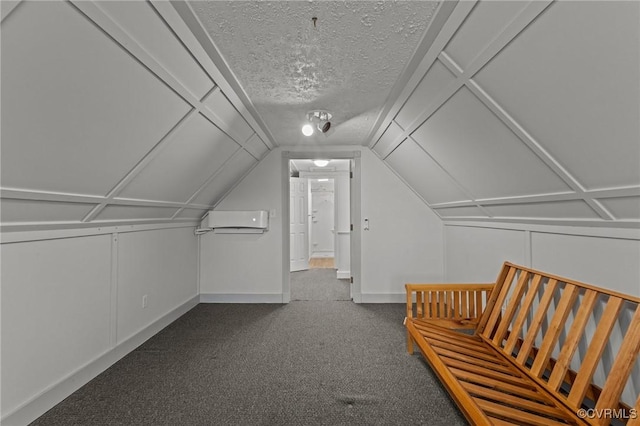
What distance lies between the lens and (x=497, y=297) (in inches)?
80.7

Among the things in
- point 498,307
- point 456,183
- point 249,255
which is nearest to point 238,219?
point 249,255

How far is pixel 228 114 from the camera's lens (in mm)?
2131

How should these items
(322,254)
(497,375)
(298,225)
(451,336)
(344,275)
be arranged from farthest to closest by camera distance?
1. (322,254)
2. (298,225)
3. (344,275)
4. (451,336)
5. (497,375)

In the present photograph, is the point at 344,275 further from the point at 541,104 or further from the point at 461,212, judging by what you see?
the point at 541,104

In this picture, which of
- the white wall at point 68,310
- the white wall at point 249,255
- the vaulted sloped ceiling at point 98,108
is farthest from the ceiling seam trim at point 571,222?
the white wall at point 68,310

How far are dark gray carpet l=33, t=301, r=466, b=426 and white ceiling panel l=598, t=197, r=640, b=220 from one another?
→ 1.36 meters

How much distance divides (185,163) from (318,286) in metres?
2.96

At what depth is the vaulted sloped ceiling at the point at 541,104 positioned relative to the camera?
0.95 m

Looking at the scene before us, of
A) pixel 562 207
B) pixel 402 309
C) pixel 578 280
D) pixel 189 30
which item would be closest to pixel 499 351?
pixel 578 280

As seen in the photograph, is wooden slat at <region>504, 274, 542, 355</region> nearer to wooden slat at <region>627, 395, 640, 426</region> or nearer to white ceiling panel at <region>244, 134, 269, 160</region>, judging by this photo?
wooden slat at <region>627, 395, 640, 426</region>

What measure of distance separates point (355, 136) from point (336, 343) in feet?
7.31

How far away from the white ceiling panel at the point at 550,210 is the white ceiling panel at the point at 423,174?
1.42 ft

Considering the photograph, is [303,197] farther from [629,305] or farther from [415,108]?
Result: [629,305]

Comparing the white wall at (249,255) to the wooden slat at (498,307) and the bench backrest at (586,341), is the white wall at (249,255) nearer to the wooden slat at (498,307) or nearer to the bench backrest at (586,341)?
the wooden slat at (498,307)
